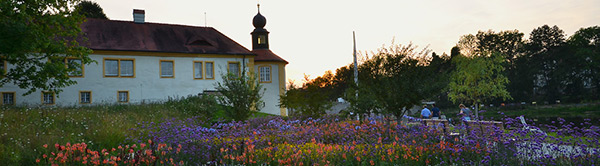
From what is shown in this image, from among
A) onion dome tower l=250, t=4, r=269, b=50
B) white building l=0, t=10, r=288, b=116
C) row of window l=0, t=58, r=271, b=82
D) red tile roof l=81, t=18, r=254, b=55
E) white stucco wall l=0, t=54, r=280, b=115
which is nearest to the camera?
white stucco wall l=0, t=54, r=280, b=115

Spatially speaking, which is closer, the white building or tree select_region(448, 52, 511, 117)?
the white building


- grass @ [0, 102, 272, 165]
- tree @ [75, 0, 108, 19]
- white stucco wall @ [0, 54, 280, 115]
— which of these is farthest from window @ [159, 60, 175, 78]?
tree @ [75, 0, 108, 19]

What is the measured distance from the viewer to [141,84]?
28.3m

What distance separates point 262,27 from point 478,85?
20.5 m

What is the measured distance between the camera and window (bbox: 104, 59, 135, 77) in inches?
1086

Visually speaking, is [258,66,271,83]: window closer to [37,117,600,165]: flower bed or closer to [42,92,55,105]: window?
[42,92,55,105]: window

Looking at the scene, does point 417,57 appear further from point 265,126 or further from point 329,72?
point 329,72

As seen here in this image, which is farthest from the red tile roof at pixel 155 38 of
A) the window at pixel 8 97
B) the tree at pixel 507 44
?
the tree at pixel 507 44

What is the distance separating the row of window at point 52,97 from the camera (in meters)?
25.2

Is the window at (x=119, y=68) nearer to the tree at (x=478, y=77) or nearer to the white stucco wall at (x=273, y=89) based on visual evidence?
the white stucco wall at (x=273, y=89)

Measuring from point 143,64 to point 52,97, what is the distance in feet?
17.8

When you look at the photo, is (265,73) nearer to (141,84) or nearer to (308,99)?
(141,84)

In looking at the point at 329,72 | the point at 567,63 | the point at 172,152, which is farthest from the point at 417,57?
the point at 329,72

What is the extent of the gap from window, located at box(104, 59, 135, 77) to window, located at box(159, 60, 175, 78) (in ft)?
5.74
